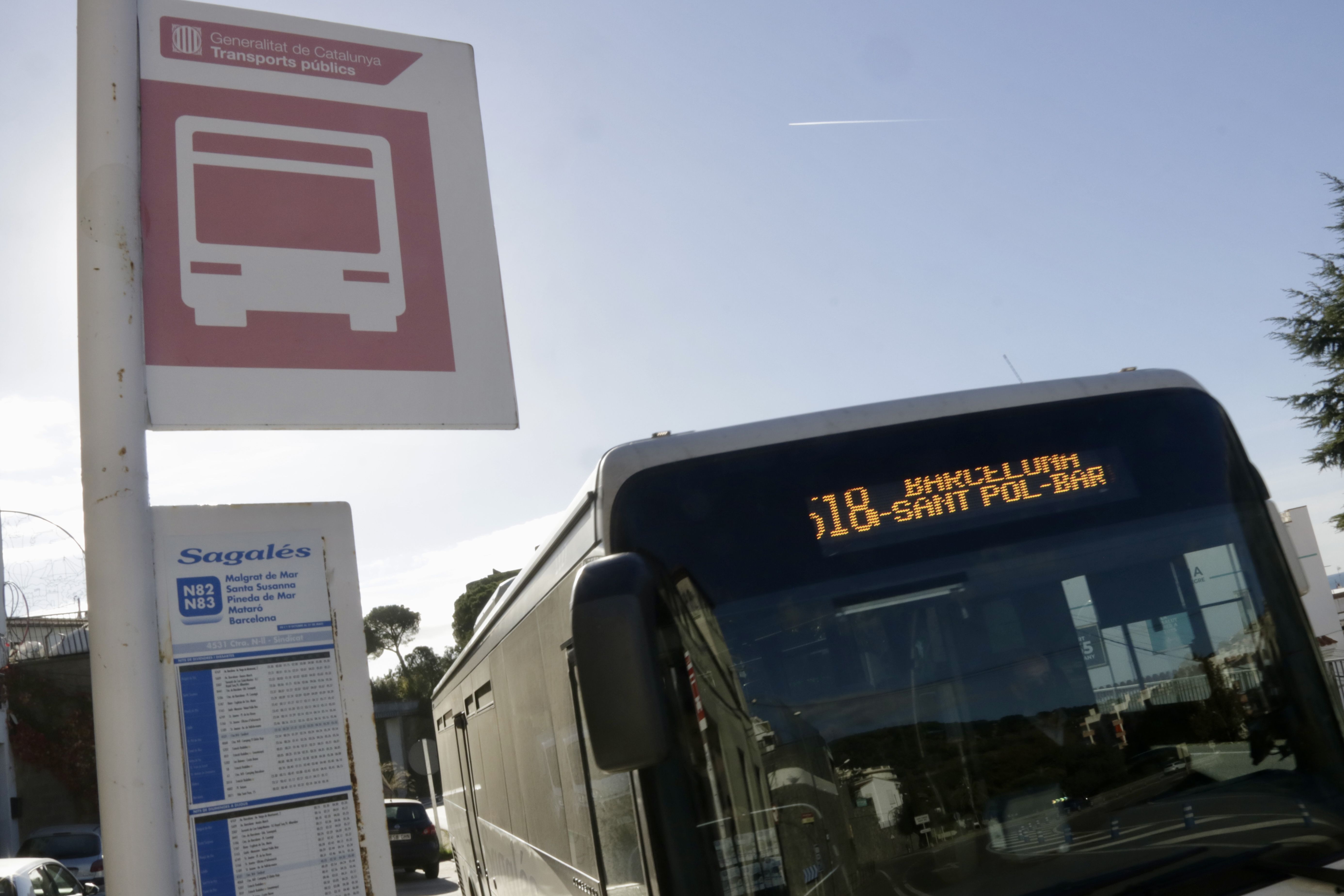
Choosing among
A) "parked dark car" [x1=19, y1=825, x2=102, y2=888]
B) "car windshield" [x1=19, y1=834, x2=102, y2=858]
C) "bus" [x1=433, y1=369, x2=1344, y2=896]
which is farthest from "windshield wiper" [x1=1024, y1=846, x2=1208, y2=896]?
"car windshield" [x1=19, y1=834, x2=102, y2=858]

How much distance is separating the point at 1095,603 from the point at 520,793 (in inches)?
140

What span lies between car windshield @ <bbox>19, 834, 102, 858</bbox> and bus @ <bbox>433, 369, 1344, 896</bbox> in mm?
20478

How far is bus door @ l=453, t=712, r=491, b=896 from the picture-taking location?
859cm

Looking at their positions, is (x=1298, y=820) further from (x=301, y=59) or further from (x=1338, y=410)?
(x=1338, y=410)

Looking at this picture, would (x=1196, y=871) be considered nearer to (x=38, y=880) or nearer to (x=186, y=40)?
(x=186, y=40)

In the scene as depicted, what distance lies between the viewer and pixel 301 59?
10.5ft

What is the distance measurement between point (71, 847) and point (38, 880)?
12341mm

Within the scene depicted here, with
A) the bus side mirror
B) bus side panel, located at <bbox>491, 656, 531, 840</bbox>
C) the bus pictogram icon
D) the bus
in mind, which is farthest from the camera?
bus side panel, located at <bbox>491, 656, 531, 840</bbox>

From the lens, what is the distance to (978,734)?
3.07 m

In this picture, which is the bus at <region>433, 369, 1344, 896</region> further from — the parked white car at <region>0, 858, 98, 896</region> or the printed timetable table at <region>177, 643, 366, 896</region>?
the parked white car at <region>0, 858, 98, 896</region>

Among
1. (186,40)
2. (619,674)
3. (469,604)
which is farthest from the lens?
(469,604)

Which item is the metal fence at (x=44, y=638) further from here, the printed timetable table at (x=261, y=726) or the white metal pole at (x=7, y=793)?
→ the printed timetable table at (x=261, y=726)

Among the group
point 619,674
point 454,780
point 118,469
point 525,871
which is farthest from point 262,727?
point 454,780

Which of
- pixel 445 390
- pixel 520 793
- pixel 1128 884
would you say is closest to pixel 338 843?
pixel 445 390
